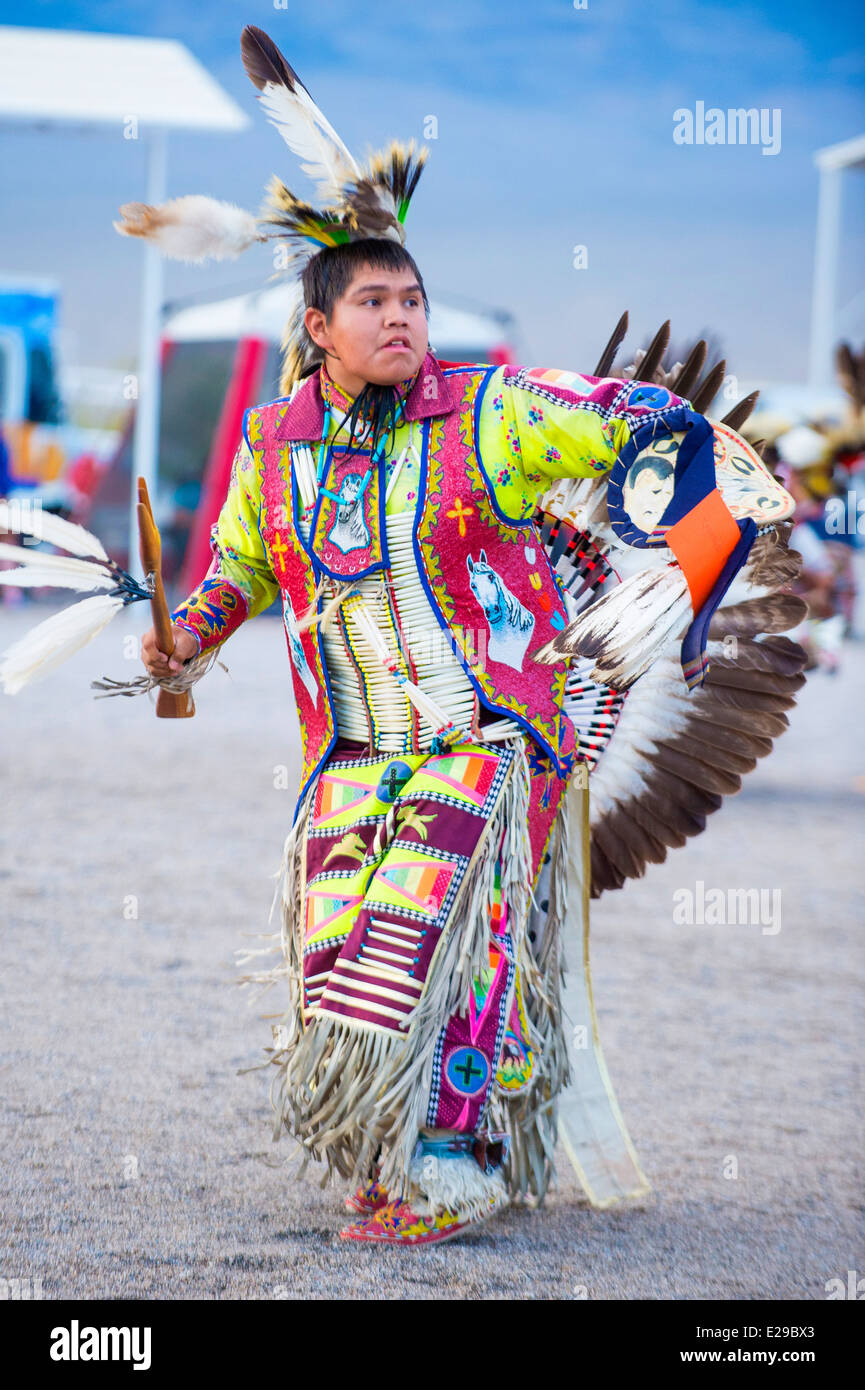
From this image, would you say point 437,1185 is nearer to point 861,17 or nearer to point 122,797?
point 122,797

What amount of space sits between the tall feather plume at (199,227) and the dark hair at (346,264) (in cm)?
14

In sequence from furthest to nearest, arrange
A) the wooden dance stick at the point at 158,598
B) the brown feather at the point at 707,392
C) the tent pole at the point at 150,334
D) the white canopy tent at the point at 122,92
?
the tent pole at the point at 150,334 → the white canopy tent at the point at 122,92 → the brown feather at the point at 707,392 → the wooden dance stick at the point at 158,598

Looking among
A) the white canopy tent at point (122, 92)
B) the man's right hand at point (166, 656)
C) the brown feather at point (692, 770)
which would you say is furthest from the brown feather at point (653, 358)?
the white canopy tent at point (122, 92)

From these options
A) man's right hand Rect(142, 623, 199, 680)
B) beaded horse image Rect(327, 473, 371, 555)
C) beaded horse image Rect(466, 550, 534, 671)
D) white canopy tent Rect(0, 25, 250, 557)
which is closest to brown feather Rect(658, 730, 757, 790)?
beaded horse image Rect(466, 550, 534, 671)

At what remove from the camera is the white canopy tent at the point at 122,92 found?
12758 millimetres

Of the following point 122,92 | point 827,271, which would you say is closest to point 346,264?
point 122,92

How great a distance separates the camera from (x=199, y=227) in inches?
102

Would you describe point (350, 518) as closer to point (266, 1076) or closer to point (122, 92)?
point (266, 1076)

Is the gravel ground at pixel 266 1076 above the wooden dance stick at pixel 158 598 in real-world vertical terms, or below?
below

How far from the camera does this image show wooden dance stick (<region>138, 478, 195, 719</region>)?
2.24m

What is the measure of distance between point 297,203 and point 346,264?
0.44 feet

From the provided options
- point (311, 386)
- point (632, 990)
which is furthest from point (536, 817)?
point (632, 990)

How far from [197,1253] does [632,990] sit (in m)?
2.13

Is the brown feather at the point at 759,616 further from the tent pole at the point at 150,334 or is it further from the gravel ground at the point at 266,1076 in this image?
the tent pole at the point at 150,334
